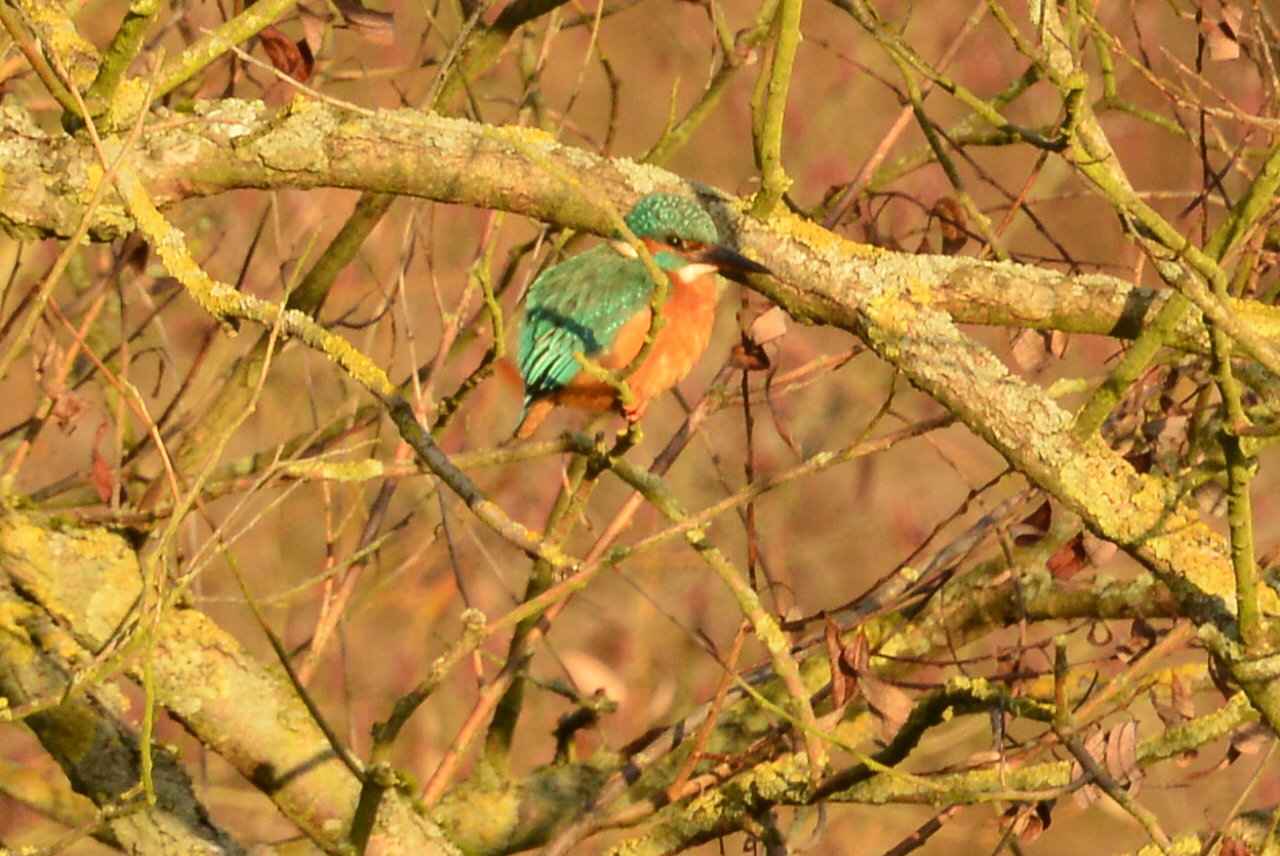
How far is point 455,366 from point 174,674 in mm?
3776

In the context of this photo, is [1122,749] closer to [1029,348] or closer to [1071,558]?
[1071,558]

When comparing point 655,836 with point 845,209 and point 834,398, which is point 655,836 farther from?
point 834,398

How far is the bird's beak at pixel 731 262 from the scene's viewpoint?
198cm

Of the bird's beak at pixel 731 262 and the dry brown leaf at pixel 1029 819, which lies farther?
the dry brown leaf at pixel 1029 819

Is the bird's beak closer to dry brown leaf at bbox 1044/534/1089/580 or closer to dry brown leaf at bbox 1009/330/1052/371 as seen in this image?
dry brown leaf at bbox 1009/330/1052/371

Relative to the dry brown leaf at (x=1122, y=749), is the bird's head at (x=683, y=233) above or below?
above

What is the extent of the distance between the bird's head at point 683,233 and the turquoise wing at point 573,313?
0.26m

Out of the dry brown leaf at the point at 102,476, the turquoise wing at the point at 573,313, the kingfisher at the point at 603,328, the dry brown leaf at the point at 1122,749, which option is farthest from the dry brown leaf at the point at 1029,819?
the dry brown leaf at the point at 102,476

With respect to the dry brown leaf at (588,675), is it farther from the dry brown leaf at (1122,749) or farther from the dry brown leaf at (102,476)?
the dry brown leaf at (1122,749)

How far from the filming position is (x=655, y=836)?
238 cm

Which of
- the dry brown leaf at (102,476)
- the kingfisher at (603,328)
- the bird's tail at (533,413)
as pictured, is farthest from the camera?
the bird's tail at (533,413)

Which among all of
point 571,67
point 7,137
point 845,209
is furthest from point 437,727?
point 7,137

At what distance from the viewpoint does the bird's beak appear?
198 cm

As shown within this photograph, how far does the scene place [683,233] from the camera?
2.42 meters
